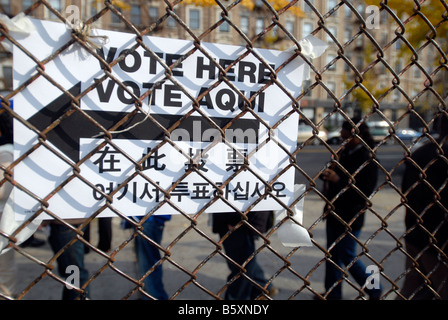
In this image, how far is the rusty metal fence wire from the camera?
110 centimetres

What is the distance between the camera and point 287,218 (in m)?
1.37

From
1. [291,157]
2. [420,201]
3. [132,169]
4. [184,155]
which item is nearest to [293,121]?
[291,157]

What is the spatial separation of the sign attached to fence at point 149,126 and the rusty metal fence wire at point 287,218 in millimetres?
30

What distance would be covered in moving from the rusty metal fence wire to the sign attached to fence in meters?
0.03

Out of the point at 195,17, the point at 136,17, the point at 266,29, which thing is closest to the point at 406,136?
the point at 195,17

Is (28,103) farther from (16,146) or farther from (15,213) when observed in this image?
(15,213)

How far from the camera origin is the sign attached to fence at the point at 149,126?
104 cm

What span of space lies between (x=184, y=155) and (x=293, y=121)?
1.64ft

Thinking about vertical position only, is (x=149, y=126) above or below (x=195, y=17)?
below

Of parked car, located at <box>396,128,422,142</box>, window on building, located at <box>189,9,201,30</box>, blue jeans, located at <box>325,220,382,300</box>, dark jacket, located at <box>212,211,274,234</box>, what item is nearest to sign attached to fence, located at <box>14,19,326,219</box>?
dark jacket, located at <box>212,211,274,234</box>

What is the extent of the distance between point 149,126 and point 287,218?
71cm

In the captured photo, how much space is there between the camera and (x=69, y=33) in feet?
3.34

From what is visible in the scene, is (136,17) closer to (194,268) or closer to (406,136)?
(194,268)

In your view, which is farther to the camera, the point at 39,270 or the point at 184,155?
the point at 39,270
